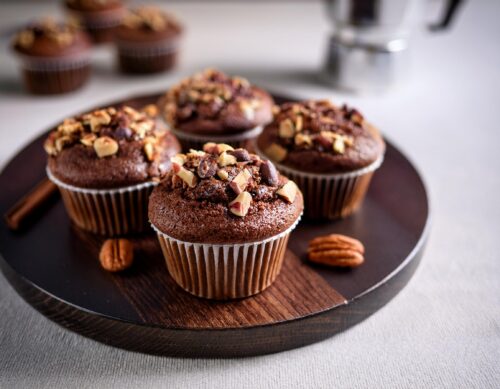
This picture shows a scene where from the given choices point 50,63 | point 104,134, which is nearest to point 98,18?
point 50,63

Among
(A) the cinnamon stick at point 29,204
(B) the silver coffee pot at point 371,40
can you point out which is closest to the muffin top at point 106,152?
(A) the cinnamon stick at point 29,204

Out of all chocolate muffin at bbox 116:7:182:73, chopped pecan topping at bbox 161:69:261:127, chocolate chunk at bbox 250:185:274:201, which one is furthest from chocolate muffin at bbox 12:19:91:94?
chocolate chunk at bbox 250:185:274:201

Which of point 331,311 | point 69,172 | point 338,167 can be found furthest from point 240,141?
point 331,311

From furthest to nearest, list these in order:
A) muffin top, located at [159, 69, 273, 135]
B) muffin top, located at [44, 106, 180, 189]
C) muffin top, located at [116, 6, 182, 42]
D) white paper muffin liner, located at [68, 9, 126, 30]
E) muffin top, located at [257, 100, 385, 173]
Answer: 1. white paper muffin liner, located at [68, 9, 126, 30]
2. muffin top, located at [116, 6, 182, 42]
3. muffin top, located at [159, 69, 273, 135]
4. muffin top, located at [257, 100, 385, 173]
5. muffin top, located at [44, 106, 180, 189]

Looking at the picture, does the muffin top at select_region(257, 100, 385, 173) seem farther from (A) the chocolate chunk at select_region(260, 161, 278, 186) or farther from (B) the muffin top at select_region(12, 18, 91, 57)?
(B) the muffin top at select_region(12, 18, 91, 57)

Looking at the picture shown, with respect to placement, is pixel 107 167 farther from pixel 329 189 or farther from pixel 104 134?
pixel 329 189

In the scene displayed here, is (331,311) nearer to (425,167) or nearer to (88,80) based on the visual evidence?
(425,167)

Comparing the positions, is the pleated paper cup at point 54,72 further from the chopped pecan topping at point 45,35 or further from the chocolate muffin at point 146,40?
the chocolate muffin at point 146,40
